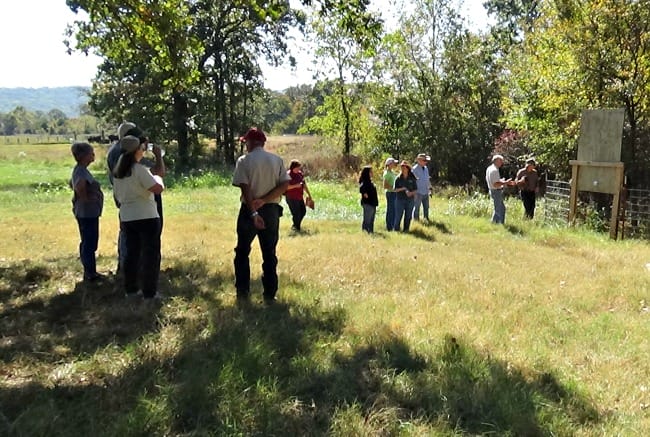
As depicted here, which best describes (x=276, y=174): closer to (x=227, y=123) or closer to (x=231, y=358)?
(x=231, y=358)

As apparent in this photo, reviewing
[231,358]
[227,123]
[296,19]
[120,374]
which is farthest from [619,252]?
[227,123]

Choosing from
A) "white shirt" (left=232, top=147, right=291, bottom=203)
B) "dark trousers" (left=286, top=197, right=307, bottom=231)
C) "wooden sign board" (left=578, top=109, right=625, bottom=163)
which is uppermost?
"wooden sign board" (left=578, top=109, right=625, bottom=163)

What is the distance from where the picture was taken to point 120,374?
4020mm

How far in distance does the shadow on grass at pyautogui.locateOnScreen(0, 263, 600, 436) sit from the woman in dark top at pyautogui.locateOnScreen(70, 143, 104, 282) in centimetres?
197

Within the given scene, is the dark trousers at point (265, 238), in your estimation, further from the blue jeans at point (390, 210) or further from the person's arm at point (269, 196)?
the blue jeans at point (390, 210)

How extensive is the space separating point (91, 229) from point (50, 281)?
3.15 feet

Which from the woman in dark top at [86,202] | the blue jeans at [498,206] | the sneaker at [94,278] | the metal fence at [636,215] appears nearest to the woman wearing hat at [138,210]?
the woman in dark top at [86,202]

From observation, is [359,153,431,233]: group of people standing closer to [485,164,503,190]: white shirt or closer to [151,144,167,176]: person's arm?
[485,164,503,190]: white shirt

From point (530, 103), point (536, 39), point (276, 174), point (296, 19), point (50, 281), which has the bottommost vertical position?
point (50, 281)

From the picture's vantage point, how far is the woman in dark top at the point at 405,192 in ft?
37.6

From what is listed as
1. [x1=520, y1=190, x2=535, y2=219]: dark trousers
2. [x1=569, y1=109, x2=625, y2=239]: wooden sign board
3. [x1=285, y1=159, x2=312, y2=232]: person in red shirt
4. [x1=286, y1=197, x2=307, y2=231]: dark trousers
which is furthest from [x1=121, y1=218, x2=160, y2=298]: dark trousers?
[x1=520, y1=190, x2=535, y2=219]: dark trousers

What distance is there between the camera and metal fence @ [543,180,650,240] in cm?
1227

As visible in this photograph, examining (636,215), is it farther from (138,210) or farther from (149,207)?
(138,210)

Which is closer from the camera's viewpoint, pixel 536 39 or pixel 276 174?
pixel 276 174
